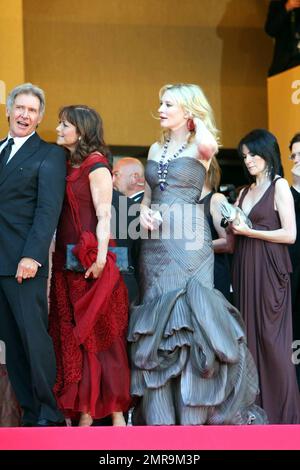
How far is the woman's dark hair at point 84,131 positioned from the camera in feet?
15.3

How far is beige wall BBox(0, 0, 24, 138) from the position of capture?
22.7ft

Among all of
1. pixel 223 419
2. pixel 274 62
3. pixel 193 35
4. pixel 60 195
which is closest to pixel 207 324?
pixel 223 419

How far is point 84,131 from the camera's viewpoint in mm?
4688

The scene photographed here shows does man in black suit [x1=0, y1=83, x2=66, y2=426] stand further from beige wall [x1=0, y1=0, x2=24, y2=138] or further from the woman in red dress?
beige wall [x1=0, y1=0, x2=24, y2=138]

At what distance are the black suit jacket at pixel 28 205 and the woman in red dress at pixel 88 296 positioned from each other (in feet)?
0.49

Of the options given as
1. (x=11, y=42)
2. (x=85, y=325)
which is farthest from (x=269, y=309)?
(x=11, y=42)

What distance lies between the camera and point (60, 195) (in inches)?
179

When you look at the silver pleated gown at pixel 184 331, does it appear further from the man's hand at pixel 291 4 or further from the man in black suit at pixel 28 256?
the man's hand at pixel 291 4

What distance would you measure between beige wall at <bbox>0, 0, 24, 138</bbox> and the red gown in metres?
2.42

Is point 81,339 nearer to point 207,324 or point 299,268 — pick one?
point 207,324

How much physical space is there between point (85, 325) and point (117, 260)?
370 mm

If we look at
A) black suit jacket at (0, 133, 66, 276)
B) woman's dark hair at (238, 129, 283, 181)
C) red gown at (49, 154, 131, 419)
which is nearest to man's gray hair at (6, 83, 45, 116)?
black suit jacket at (0, 133, 66, 276)

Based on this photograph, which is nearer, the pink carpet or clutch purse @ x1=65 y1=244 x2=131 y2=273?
the pink carpet

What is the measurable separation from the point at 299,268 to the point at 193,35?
3.47m
